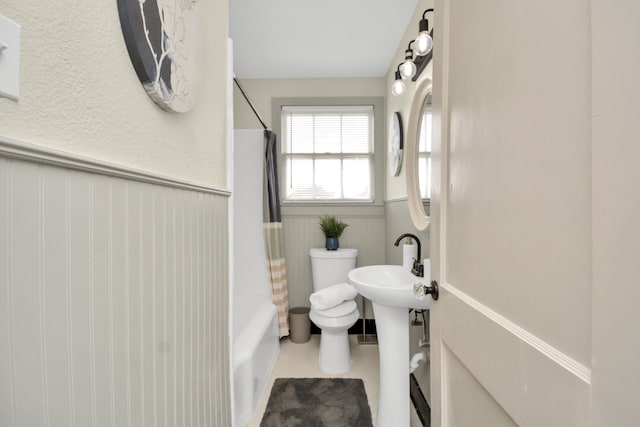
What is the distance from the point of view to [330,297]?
210 centimetres

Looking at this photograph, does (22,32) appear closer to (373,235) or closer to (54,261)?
(54,261)

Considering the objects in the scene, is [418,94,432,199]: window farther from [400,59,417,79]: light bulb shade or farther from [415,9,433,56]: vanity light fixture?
[415,9,433,56]: vanity light fixture

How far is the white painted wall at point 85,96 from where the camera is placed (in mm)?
442

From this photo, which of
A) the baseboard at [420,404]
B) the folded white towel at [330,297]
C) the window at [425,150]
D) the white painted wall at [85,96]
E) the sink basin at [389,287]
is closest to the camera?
the white painted wall at [85,96]

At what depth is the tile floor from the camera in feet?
5.87

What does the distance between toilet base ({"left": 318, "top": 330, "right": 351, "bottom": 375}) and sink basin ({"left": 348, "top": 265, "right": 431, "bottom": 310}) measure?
0.63 meters

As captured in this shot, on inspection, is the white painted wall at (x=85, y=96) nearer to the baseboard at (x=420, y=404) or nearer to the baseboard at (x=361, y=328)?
the baseboard at (x=420, y=404)

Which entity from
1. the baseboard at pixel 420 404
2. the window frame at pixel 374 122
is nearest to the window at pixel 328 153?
the window frame at pixel 374 122

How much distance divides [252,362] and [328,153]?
1928mm

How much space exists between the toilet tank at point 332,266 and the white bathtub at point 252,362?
1.71 ft

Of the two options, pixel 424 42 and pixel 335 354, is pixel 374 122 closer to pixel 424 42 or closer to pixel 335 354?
pixel 424 42

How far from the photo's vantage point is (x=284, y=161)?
2.91 metres

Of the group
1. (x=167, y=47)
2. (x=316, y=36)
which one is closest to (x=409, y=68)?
(x=316, y=36)

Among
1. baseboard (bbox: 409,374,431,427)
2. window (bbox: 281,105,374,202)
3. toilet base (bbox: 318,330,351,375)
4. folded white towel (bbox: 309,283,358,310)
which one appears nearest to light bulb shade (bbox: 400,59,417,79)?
window (bbox: 281,105,374,202)
